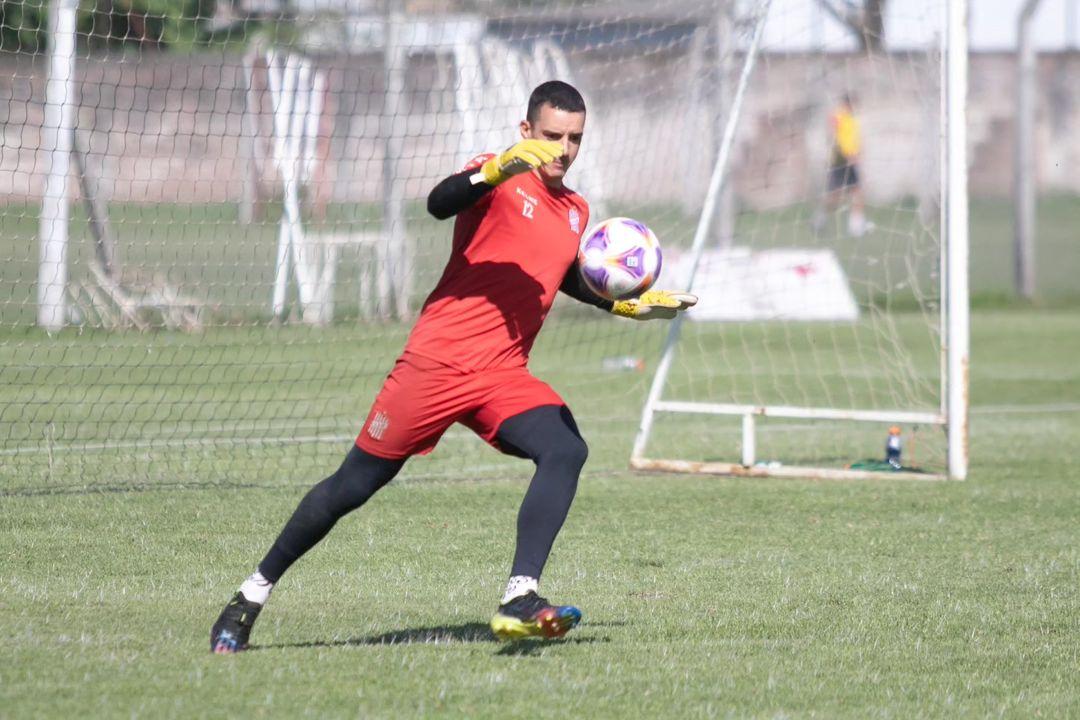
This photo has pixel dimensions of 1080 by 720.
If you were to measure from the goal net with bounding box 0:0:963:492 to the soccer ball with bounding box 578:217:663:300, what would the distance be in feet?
12.8

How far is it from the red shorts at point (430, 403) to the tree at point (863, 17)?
6.54m

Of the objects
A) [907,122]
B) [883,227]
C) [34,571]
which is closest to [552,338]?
[883,227]

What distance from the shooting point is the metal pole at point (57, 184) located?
1205cm

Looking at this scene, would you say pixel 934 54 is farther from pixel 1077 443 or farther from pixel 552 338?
pixel 552 338

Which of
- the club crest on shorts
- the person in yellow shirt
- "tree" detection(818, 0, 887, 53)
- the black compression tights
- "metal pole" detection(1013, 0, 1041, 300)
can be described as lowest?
the black compression tights

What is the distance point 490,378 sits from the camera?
212 inches

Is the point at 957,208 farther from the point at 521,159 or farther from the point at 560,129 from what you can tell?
the point at 521,159

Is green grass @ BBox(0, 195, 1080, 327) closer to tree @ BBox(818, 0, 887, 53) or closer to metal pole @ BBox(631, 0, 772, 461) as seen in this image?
tree @ BBox(818, 0, 887, 53)

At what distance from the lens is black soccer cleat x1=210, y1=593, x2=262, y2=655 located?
5.09m

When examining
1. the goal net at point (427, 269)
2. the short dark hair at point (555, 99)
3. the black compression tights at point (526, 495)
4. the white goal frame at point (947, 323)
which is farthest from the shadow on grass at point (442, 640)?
the white goal frame at point (947, 323)

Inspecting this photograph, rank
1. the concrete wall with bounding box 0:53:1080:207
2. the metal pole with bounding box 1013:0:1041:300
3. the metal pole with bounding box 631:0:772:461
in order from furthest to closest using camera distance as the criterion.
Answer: the metal pole with bounding box 1013:0:1041:300, the concrete wall with bounding box 0:53:1080:207, the metal pole with bounding box 631:0:772:461

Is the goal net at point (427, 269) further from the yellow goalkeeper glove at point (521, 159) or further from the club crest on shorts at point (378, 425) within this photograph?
the yellow goalkeeper glove at point (521, 159)

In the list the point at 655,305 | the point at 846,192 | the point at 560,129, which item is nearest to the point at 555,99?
the point at 560,129

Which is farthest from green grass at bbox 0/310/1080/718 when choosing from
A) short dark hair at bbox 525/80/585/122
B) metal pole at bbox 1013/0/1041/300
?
metal pole at bbox 1013/0/1041/300
